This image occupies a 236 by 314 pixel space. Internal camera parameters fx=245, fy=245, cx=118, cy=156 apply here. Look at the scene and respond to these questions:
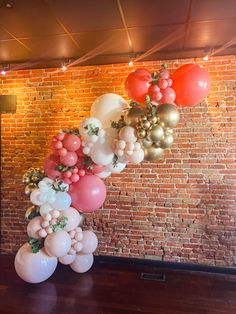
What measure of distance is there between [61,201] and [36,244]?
20.9 inches

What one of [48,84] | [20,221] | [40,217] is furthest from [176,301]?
[48,84]

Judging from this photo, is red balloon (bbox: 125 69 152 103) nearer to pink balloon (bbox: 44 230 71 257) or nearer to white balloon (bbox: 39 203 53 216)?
white balloon (bbox: 39 203 53 216)

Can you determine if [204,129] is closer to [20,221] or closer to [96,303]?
[96,303]

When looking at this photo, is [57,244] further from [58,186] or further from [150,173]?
[150,173]

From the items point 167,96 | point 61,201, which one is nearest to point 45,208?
point 61,201

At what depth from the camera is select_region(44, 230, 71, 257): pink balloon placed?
223 centimetres

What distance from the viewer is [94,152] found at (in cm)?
210

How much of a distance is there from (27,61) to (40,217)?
1957 mm

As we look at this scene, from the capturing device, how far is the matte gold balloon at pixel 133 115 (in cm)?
195

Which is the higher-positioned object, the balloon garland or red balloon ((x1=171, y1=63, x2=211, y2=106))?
red balloon ((x1=171, y1=63, x2=211, y2=106))

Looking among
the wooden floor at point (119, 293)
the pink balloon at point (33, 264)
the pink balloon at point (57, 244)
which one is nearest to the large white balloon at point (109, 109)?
the pink balloon at point (57, 244)

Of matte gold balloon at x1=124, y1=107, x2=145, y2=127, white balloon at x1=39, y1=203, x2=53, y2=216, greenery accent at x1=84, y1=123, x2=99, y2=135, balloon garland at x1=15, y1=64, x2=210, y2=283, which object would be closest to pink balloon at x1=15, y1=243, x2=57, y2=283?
balloon garland at x1=15, y1=64, x2=210, y2=283

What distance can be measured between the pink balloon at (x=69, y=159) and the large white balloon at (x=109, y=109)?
387 mm

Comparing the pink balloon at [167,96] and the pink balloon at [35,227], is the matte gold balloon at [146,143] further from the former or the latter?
the pink balloon at [35,227]
